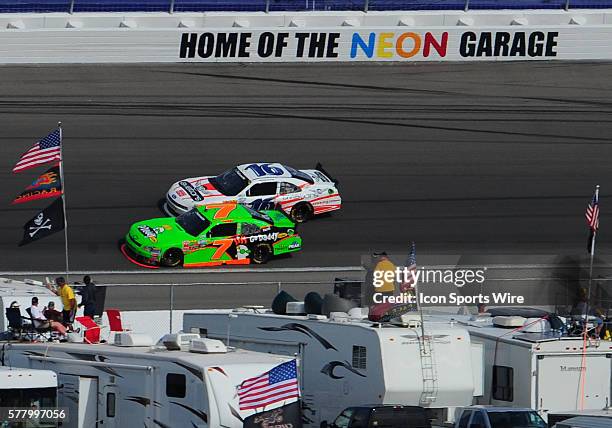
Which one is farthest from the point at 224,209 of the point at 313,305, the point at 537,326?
the point at 537,326

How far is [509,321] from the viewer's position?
20625mm

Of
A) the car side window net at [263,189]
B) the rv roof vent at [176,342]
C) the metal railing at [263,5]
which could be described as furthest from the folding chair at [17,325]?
the metal railing at [263,5]

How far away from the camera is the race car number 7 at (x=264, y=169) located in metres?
33.2

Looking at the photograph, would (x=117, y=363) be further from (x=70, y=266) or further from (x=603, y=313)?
(x=70, y=266)

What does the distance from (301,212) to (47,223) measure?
7490 mm

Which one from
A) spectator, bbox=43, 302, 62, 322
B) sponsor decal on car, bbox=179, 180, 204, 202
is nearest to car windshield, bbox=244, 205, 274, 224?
sponsor decal on car, bbox=179, 180, 204, 202

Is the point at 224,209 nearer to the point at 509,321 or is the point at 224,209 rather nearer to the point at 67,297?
the point at 67,297

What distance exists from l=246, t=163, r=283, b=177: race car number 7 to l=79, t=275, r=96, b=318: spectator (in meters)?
8.40

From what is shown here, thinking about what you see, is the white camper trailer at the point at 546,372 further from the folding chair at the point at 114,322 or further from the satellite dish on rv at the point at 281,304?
the folding chair at the point at 114,322

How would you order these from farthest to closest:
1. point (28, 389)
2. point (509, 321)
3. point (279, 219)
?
point (279, 219) < point (509, 321) < point (28, 389)

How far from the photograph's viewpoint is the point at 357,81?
41562 mm

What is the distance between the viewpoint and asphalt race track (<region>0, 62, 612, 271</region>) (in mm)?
33125

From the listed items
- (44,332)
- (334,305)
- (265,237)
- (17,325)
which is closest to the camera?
(44,332)

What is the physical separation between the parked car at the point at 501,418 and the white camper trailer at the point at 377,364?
2.17ft
